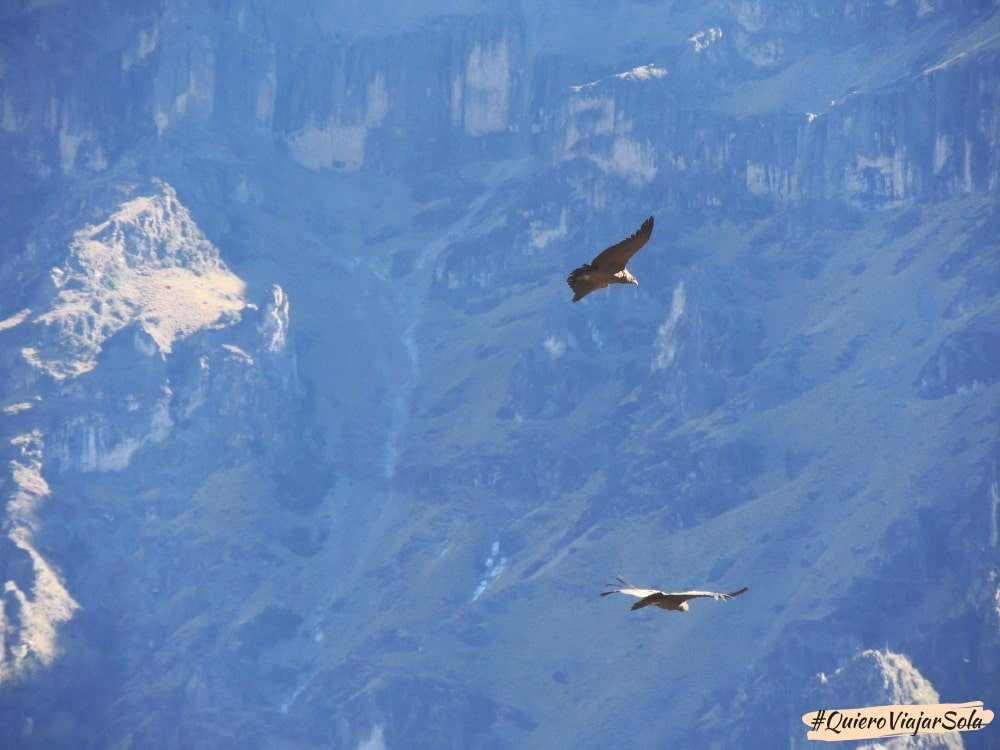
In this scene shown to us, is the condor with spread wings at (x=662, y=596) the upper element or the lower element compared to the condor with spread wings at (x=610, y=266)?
lower

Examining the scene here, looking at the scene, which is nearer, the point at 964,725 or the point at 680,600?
the point at 680,600

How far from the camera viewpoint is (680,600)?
323 ft

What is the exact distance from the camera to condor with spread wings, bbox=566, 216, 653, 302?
94906mm

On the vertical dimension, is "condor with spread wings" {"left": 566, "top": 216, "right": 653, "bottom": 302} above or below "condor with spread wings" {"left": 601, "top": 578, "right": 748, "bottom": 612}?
above

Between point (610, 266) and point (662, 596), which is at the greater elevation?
point (610, 266)

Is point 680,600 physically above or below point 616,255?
below

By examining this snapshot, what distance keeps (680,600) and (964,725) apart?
30410 mm

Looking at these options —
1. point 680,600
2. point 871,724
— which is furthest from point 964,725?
point 680,600

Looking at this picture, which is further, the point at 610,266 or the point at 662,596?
the point at 662,596

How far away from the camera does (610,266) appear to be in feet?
316

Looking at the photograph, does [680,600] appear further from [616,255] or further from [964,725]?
[964,725]

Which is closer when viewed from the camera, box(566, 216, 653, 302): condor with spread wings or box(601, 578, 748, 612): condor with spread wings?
box(566, 216, 653, 302): condor with spread wings

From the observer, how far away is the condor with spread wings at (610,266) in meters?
94.9

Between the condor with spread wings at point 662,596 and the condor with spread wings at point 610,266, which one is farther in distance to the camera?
the condor with spread wings at point 662,596
